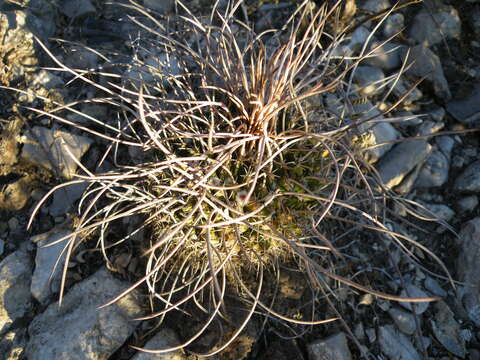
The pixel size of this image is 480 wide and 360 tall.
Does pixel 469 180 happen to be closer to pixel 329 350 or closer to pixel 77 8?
pixel 329 350

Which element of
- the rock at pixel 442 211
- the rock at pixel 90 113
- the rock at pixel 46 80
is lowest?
the rock at pixel 442 211

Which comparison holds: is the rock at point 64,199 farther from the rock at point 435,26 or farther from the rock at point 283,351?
the rock at point 435,26

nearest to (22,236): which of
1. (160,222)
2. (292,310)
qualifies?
(160,222)

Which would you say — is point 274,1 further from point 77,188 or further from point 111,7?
point 77,188

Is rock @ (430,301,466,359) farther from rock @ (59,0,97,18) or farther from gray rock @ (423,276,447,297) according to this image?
rock @ (59,0,97,18)

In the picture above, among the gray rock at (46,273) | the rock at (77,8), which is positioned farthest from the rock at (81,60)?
the gray rock at (46,273)

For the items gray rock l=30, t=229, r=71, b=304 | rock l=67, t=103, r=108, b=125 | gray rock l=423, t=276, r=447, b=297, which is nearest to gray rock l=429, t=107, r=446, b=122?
gray rock l=423, t=276, r=447, b=297
